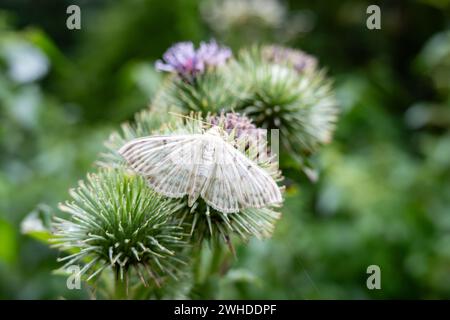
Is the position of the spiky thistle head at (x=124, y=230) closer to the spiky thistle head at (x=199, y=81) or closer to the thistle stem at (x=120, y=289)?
the thistle stem at (x=120, y=289)

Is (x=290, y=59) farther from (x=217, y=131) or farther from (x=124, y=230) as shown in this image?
(x=124, y=230)

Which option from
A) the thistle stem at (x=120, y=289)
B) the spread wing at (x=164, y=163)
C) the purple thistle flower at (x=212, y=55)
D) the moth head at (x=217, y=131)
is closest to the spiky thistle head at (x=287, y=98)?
the purple thistle flower at (x=212, y=55)

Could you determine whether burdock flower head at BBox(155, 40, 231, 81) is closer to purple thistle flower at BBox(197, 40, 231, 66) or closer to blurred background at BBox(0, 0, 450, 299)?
purple thistle flower at BBox(197, 40, 231, 66)

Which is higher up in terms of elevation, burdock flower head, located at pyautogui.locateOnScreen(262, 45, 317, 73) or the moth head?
burdock flower head, located at pyautogui.locateOnScreen(262, 45, 317, 73)

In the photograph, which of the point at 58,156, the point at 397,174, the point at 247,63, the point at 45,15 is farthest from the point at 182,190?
the point at 45,15

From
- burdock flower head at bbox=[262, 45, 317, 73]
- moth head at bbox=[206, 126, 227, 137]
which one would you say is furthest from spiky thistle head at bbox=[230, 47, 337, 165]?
moth head at bbox=[206, 126, 227, 137]

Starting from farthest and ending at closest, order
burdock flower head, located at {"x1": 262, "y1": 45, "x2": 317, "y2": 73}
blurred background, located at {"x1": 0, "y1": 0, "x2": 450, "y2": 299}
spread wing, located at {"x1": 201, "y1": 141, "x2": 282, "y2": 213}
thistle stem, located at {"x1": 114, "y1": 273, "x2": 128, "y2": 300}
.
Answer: blurred background, located at {"x1": 0, "y1": 0, "x2": 450, "y2": 299}
burdock flower head, located at {"x1": 262, "y1": 45, "x2": 317, "y2": 73}
thistle stem, located at {"x1": 114, "y1": 273, "x2": 128, "y2": 300}
spread wing, located at {"x1": 201, "y1": 141, "x2": 282, "y2": 213}
